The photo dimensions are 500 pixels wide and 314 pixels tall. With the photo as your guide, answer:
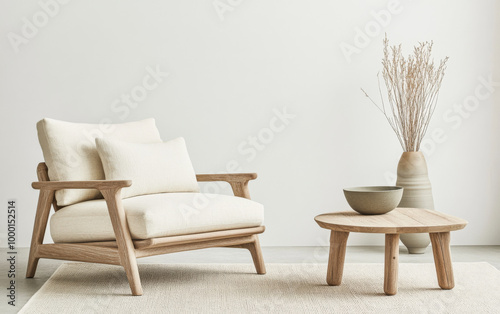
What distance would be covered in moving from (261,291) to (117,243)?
727 millimetres

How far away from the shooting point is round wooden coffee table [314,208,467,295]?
271 centimetres

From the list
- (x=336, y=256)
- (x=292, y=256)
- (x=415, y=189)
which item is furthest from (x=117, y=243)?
(x=415, y=189)

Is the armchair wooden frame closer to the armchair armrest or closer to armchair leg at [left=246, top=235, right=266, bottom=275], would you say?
armchair leg at [left=246, top=235, right=266, bottom=275]

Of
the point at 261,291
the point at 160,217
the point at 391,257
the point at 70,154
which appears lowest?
the point at 261,291

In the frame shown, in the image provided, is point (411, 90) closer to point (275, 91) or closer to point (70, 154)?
point (275, 91)

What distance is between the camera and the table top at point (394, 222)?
8.84 feet

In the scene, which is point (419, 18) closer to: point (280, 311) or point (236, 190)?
point (236, 190)

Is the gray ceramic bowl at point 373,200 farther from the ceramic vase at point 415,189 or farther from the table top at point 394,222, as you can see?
the ceramic vase at point 415,189

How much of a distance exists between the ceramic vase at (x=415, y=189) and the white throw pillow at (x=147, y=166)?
148 centimetres

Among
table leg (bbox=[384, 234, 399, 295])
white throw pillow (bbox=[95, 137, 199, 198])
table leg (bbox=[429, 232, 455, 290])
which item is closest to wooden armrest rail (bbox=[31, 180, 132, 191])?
white throw pillow (bbox=[95, 137, 199, 198])

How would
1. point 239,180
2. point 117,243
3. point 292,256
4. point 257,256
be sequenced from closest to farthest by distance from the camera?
point 117,243 → point 257,256 → point 239,180 → point 292,256

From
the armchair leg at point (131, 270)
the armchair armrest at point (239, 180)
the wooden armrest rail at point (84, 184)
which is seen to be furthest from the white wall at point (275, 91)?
the armchair leg at point (131, 270)

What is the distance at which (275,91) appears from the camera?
4480mm

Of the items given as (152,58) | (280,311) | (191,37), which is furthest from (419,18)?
(280,311)
